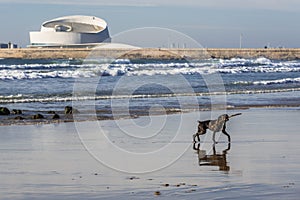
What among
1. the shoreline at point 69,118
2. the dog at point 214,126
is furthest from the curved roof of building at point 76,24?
the dog at point 214,126

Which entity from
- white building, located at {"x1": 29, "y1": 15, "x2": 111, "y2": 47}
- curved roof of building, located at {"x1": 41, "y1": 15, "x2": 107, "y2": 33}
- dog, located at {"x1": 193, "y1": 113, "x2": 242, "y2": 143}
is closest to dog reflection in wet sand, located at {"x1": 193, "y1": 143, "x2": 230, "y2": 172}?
dog, located at {"x1": 193, "y1": 113, "x2": 242, "y2": 143}

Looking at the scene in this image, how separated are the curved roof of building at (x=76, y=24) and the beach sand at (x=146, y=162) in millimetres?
113103

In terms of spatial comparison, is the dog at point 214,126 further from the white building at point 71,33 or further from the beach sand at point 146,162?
the white building at point 71,33

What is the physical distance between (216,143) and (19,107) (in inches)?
427

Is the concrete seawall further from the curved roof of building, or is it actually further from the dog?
the dog

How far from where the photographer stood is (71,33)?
125750 millimetres

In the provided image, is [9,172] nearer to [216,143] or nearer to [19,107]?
[216,143]

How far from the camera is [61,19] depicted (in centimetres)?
12825

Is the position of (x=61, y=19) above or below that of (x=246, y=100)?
above

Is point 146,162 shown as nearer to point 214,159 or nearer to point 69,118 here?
point 214,159

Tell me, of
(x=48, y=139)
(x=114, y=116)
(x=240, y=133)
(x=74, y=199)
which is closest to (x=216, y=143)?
(x=240, y=133)

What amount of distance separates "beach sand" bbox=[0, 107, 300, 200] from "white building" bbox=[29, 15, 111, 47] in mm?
108997

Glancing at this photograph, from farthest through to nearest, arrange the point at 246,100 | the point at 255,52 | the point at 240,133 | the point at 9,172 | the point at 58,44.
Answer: the point at 58,44, the point at 255,52, the point at 246,100, the point at 240,133, the point at 9,172

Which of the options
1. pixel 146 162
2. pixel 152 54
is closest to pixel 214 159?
pixel 146 162
